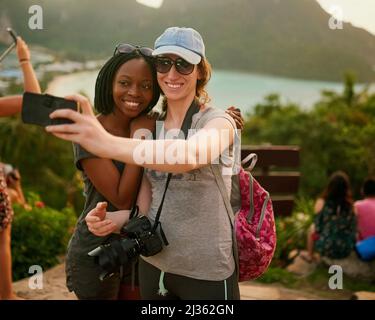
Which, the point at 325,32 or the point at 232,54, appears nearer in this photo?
the point at 232,54

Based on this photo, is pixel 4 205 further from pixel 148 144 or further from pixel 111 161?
pixel 148 144

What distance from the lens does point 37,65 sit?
23.9ft

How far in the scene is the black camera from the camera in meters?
1.72

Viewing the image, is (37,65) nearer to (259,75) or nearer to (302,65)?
(259,75)

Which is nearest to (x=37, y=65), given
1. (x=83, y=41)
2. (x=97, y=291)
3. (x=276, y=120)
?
(x=83, y=41)

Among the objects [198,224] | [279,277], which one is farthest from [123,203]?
[279,277]

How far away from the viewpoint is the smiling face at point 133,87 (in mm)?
1927

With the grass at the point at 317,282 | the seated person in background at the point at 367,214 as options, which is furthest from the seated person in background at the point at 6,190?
the seated person in background at the point at 367,214

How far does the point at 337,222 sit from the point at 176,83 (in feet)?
11.7

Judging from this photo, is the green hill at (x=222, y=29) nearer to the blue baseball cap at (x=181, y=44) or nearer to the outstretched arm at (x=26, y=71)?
the outstretched arm at (x=26, y=71)

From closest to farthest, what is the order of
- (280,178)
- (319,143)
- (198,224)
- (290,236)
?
(198,224) → (290,236) → (280,178) → (319,143)

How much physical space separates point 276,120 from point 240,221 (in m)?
7.67

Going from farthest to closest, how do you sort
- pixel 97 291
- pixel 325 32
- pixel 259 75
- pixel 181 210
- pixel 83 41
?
pixel 259 75, pixel 325 32, pixel 83 41, pixel 97 291, pixel 181 210

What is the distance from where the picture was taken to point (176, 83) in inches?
69.5
